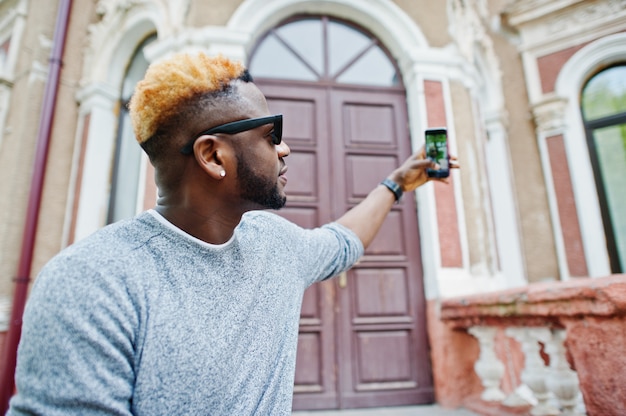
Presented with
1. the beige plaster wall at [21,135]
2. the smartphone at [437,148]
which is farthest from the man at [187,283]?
the beige plaster wall at [21,135]

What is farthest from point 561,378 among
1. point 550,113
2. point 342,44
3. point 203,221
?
point 550,113

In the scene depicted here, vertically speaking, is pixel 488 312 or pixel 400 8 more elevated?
pixel 400 8

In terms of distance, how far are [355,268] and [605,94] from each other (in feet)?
14.2

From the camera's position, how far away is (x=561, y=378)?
2363 millimetres

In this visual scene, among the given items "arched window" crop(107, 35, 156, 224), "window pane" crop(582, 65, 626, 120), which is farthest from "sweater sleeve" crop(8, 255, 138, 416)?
"window pane" crop(582, 65, 626, 120)

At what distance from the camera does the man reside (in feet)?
2.42

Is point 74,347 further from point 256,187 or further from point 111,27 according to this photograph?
point 111,27

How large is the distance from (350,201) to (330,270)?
8.56 ft

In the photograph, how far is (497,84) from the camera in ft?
17.9

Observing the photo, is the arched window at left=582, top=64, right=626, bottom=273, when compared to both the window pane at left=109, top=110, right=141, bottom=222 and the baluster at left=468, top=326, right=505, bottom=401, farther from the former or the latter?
the window pane at left=109, top=110, right=141, bottom=222

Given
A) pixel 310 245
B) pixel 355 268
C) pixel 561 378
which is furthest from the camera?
pixel 355 268

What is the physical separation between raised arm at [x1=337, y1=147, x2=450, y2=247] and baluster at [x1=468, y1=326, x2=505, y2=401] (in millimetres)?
1956

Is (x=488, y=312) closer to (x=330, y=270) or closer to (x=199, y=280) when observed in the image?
(x=330, y=270)

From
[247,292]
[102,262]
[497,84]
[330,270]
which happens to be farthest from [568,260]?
[102,262]
